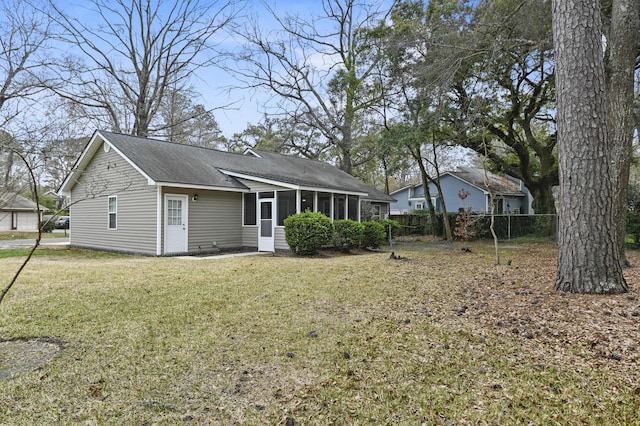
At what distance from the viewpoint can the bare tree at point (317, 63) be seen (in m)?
20.9

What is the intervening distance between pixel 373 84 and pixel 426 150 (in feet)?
14.0

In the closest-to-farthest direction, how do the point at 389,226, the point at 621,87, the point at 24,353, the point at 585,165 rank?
the point at 24,353
the point at 585,165
the point at 621,87
the point at 389,226

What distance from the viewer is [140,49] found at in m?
21.8

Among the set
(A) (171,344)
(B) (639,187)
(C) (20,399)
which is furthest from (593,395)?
(B) (639,187)

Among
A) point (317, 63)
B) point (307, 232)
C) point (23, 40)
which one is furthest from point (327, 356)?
point (317, 63)

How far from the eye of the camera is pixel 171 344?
3.71 metres

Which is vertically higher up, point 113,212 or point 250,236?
point 113,212

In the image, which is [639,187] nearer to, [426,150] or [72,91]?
[426,150]

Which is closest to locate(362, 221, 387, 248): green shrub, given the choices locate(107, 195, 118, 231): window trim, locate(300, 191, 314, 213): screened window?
locate(300, 191, 314, 213): screened window

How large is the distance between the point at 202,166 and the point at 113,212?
349 cm

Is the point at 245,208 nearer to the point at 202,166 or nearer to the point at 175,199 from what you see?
the point at 202,166

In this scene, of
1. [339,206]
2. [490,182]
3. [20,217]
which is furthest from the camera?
[20,217]

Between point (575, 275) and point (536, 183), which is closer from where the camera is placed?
point (575, 275)

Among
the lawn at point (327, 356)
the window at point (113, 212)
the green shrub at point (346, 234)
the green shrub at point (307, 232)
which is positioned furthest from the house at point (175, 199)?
the lawn at point (327, 356)
